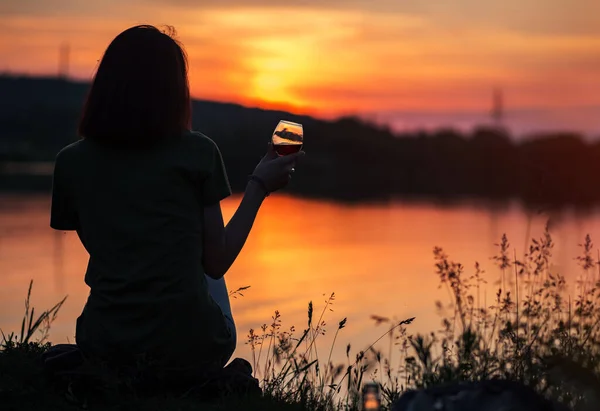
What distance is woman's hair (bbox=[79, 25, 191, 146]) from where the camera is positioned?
319 centimetres

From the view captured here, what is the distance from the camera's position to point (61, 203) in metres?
3.38

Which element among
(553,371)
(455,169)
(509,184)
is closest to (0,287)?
(553,371)

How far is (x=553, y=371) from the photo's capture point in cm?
259

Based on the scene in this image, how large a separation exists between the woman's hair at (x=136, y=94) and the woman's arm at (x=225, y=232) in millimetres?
354

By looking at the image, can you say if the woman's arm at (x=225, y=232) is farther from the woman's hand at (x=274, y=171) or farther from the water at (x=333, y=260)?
the water at (x=333, y=260)

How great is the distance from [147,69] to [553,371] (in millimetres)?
1740

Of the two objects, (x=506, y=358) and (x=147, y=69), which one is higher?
(x=147, y=69)

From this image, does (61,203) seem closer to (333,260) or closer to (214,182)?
(214,182)

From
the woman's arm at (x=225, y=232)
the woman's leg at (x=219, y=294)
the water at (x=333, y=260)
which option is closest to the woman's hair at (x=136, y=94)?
the woman's arm at (x=225, y=232)

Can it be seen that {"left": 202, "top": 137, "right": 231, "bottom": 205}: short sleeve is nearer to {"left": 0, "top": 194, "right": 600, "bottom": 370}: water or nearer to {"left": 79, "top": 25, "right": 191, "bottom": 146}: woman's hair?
{"left": 79, "top": 25, "right": 191, "bottom": 146}: woman's hair

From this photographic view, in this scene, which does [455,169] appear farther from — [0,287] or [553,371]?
[553,371]

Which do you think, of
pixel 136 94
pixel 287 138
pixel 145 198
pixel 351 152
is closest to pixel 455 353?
pixel 287 138

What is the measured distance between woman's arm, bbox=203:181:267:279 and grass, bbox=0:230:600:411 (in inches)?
21.8

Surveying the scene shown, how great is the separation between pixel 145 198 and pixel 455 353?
2880 mm
